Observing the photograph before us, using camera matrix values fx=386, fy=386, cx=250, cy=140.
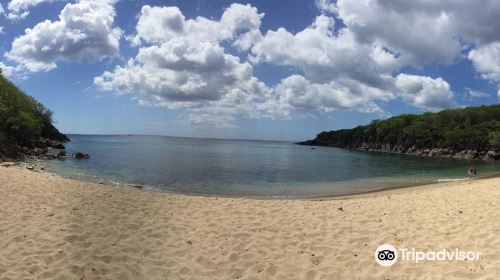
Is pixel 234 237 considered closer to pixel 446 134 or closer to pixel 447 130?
pixel 446 134

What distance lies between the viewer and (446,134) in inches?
5408

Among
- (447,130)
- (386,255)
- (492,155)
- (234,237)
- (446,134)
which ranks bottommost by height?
(234,237)

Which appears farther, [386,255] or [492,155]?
[492,155]

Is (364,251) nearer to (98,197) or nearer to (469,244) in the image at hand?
(469,244)

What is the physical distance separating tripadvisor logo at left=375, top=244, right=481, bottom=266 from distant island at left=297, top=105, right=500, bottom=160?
117 metres

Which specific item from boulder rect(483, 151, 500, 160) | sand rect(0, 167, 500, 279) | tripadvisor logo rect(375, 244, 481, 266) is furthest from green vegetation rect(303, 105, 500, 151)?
tripadvisor logo rect(375, 244, 481, 266)

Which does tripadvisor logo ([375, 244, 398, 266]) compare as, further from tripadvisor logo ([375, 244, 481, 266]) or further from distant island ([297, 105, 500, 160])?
distant island ([297, 105, 500, 160])

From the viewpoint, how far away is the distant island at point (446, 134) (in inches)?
4690

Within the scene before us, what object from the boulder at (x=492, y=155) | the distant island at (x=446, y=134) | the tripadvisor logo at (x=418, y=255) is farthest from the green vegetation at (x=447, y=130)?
the tripadvisor logo at (x=418, y=255)

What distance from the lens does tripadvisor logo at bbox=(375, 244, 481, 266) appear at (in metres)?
9.55

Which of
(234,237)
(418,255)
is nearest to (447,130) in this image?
(418,255)

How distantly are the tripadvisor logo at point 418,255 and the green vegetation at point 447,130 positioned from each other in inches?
4621

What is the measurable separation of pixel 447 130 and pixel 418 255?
5984 inches

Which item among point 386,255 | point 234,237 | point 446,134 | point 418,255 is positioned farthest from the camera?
point 446,134
